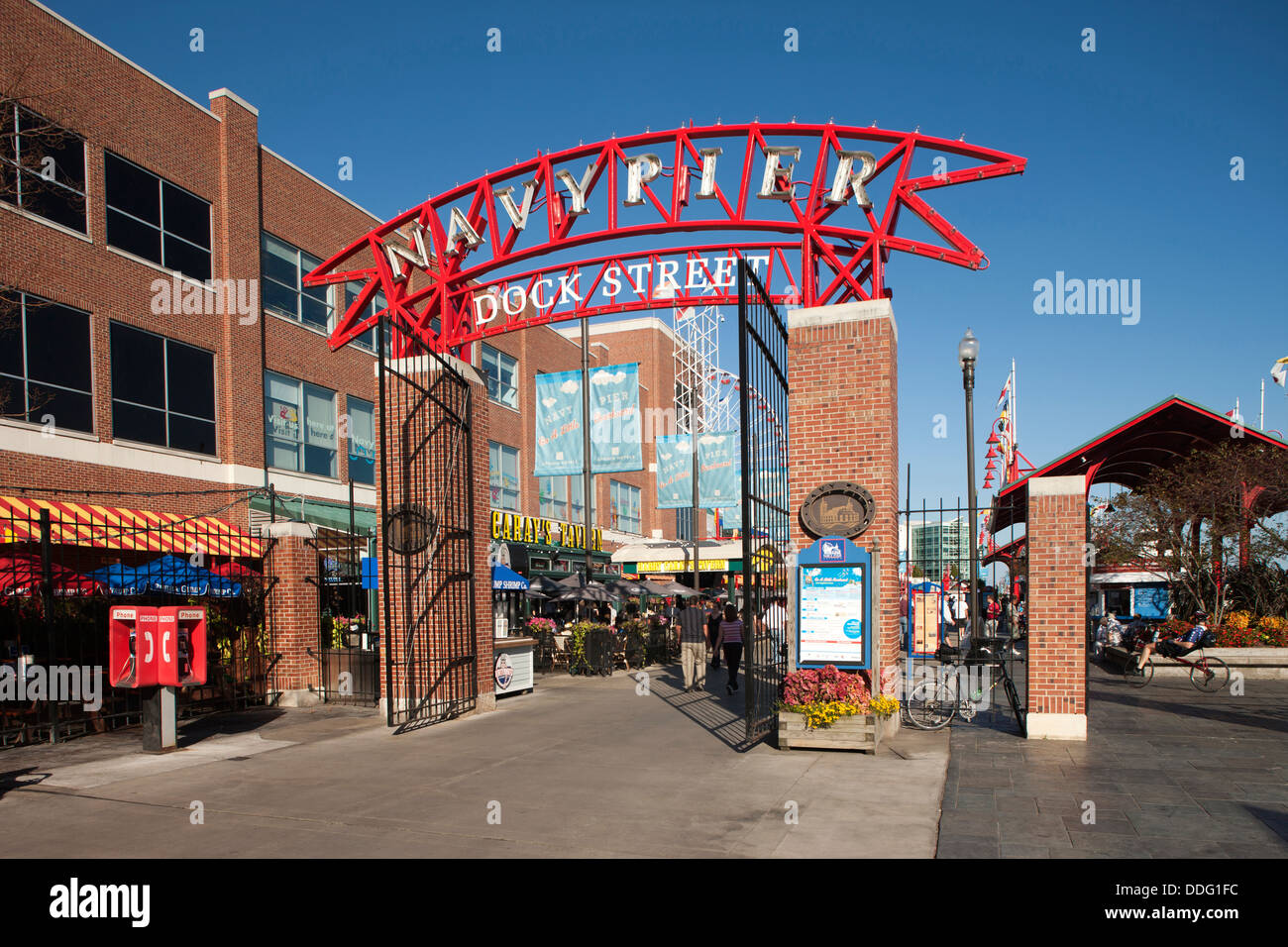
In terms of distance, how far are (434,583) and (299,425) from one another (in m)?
15.0

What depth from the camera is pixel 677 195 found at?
13383 millimetres

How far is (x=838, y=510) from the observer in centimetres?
1101

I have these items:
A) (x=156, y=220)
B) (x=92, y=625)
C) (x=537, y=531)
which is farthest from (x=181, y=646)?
(x=537, y=531)

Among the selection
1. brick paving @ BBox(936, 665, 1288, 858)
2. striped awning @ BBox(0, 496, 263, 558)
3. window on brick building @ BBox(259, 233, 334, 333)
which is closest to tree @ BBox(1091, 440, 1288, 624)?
brick paving @ BBox(936, 665, 1288, 858)

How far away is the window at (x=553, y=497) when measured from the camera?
136ft

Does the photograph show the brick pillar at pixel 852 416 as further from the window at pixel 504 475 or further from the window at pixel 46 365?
the window at pixel 504 475

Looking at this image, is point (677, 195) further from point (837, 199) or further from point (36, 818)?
point (36, 818)

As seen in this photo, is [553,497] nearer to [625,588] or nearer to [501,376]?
[501,376]

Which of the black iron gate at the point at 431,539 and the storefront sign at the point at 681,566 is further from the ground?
the black iron gate at the point at 431,539

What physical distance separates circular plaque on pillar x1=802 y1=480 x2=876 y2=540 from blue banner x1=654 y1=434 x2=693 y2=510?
15.2m

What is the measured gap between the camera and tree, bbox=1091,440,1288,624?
1875 cm

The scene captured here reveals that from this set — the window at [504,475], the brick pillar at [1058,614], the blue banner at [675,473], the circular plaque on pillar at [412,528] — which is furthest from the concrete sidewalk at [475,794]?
the window at [504,475]

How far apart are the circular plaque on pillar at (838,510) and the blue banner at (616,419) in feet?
31.3
